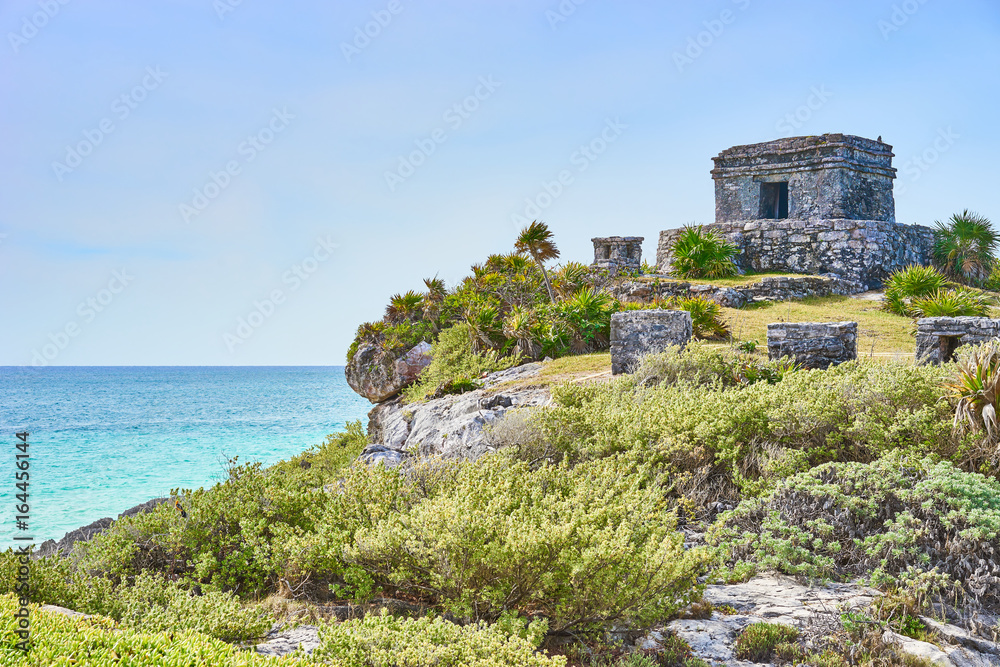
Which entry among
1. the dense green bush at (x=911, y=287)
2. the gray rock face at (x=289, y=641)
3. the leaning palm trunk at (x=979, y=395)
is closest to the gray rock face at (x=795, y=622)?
the gray rock face at (x=289, y=641)

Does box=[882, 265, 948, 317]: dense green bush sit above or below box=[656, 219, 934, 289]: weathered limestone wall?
below

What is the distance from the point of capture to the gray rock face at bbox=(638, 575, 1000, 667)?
446 cm

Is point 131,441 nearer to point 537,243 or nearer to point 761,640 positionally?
point 537,243

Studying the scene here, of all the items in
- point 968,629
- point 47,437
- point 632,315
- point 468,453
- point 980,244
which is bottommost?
point 47,437

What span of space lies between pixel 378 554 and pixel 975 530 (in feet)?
13.9

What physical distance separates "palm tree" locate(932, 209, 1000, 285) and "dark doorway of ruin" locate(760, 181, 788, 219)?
4.68m

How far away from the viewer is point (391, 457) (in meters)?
8.70

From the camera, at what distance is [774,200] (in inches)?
904

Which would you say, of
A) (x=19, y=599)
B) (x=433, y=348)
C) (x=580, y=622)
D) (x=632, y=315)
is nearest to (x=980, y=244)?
(x=632, y=315)

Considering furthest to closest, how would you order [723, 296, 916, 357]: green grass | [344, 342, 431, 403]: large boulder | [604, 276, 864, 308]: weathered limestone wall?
[604, 276, 864, 308]: weathered limestone wall < [344, 342, 431, 403]: large boulder < [723, 296, 916, 357]: green grass

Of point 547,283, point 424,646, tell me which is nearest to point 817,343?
point 547,283

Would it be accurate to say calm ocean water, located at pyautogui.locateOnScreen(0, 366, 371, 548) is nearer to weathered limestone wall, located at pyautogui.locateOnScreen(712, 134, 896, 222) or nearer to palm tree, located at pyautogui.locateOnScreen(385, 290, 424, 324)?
palm tree, located at pyautogui.locateOnScreen(385, 290, 424, 324)

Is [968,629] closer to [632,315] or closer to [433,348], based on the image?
[632,315]

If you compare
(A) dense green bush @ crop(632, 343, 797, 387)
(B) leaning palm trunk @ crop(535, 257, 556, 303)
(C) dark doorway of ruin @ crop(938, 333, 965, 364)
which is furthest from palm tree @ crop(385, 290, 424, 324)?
(C) dark doorway of ruin @ crop(938, 333, 965, 364)
